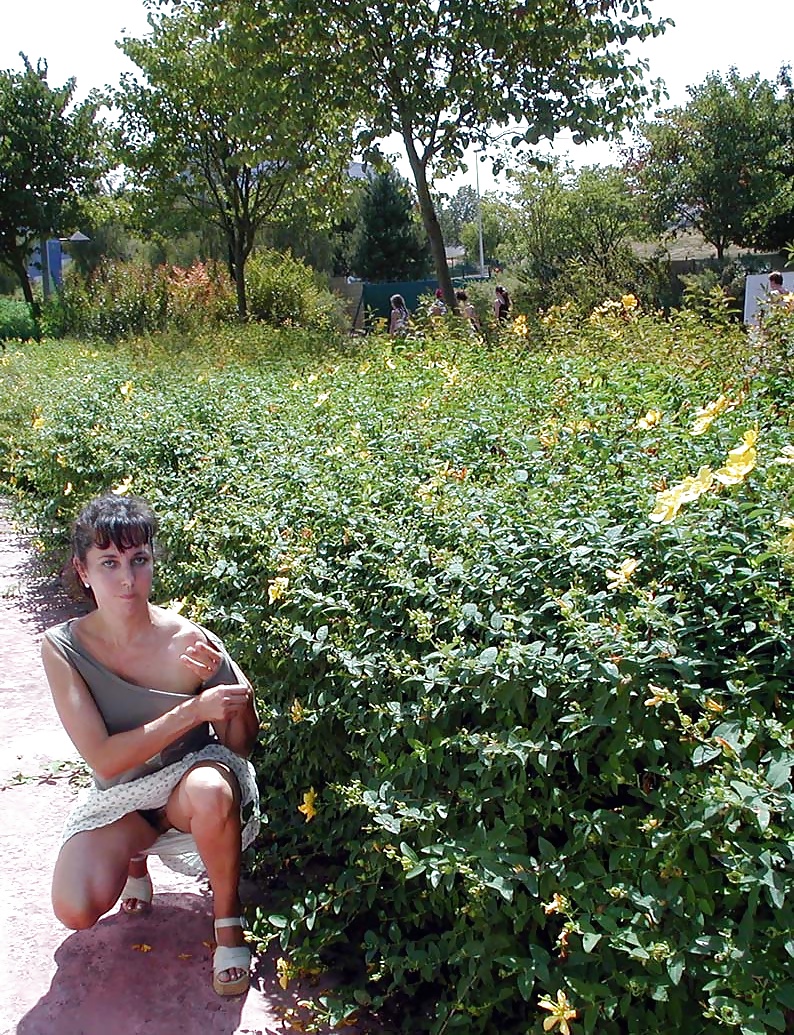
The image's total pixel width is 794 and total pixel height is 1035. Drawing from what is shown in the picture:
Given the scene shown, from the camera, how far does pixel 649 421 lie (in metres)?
3.42

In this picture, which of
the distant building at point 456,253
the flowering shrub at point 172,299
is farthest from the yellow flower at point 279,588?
the distant building at point 456,253

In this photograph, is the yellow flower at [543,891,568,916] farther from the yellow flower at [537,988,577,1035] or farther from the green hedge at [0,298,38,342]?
the green hedge at [0,298,38,342]

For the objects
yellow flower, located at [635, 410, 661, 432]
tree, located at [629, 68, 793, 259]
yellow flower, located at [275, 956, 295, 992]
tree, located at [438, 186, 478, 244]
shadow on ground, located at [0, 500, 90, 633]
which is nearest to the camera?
yellow flower, located at [275, 956, 295, 992]

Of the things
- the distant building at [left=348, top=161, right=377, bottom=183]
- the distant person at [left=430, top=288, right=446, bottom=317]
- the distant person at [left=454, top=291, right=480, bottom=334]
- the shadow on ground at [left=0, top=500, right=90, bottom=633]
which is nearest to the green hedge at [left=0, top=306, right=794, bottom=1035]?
the shadow on ground at [left=0, top=500, right=90, bottom=633]

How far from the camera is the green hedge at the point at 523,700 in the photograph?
1977 mm

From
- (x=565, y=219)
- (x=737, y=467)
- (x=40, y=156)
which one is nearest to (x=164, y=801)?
(x=737, y=467)

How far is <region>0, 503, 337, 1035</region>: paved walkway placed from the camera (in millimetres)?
2676

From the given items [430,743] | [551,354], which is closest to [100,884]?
[430,743]

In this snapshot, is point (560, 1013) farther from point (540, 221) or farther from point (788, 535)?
point (540, 221)

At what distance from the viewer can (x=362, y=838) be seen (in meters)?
2.75

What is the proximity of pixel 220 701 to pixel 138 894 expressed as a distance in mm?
744

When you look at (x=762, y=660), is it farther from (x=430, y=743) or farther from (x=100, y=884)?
(x=100, y=884)

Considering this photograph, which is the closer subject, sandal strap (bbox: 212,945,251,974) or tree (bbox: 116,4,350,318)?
sandal strap (bbox: 212,945,251,974)

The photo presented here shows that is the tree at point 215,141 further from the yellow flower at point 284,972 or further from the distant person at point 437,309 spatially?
the yellow flower at point 284,972
